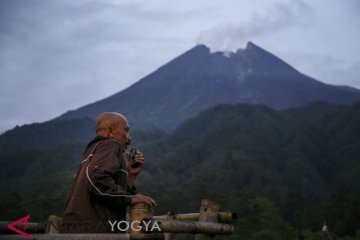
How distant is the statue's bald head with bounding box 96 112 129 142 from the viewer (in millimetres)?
3281

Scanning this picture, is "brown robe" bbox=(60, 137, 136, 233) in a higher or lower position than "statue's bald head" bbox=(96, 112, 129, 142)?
lower

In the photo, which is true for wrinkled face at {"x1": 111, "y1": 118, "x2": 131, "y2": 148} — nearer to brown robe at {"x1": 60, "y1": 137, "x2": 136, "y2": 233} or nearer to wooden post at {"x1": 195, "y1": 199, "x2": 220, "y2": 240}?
brown robe at {"x1": 60, "y1": 137, "x2": 136, "y2": 233}

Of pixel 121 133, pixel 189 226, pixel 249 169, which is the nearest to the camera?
pixel 121 133

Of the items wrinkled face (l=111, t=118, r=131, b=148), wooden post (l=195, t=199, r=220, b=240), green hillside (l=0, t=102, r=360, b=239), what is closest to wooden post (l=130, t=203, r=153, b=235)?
wrinkled face (l=111, t=118, r=131, b=148)

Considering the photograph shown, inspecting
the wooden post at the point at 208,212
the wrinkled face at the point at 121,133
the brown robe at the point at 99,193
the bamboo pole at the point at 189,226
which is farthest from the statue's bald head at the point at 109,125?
the wooden post at the point at 208,212

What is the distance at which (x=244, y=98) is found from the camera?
195 meters

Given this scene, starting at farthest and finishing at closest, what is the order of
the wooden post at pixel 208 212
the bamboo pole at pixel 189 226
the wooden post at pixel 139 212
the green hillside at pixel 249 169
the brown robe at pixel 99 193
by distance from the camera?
the green hillside at pixel 249 169 < the wooden post at pixel 208 212 < the bamboo pole at pixel 189 226 < the brown robe at pixel 99 193 < the wooden post at pixel 139 212

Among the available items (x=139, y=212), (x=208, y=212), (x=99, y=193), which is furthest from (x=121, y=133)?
(x=208, y=212)

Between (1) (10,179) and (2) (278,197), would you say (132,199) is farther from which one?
(1) (10,179)

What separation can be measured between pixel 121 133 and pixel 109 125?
3.5 inches

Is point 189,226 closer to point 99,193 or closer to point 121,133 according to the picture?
point 121,133

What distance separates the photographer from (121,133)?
10.8ft

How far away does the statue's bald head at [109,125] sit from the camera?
3281 millimetres

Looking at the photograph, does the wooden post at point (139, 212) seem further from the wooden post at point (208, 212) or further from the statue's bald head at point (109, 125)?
the wooden post at point (208, 212)
